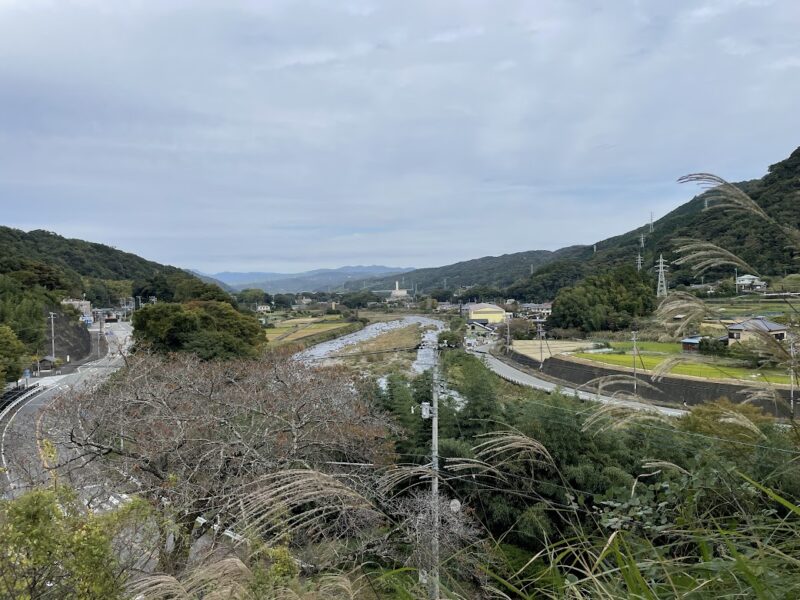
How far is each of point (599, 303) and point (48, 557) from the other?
20.9 m

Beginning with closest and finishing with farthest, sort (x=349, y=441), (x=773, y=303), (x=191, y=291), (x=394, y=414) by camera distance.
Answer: (x=773, y=303), (x=349, y=441), (x=394, y=414), (x=191, y=291)

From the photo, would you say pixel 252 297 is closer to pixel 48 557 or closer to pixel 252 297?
pixel 252 297

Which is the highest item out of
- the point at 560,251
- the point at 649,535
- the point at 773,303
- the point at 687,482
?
the point at 560,251

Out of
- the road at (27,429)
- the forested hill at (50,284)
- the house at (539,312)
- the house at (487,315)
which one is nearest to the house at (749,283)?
the road at (27,429)

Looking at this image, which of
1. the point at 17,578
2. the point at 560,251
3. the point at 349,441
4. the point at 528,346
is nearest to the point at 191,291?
the point at 528,346

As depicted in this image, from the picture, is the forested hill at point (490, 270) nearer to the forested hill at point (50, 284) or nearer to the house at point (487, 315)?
the house at point (487, 315)

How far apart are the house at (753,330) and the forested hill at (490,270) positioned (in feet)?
235

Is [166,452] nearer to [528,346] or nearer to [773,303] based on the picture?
[773,303]

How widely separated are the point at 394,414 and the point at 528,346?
16.1 metres

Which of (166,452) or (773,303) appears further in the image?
(166,452)

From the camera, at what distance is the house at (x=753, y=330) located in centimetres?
151

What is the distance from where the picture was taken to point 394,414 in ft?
30.5

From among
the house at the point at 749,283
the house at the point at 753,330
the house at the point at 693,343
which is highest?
the house at the point at 749,283

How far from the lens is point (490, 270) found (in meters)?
96.2
